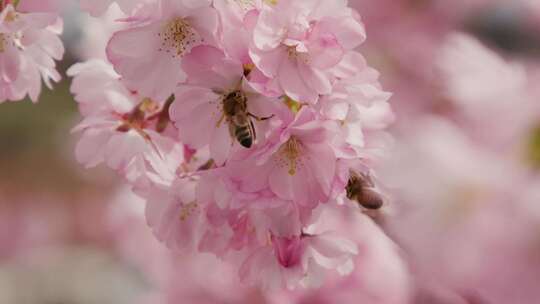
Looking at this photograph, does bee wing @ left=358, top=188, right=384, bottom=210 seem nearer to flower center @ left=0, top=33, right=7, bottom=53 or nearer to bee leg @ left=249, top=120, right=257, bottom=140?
bee leg @ left=249, top=120, right=257, bottom=140

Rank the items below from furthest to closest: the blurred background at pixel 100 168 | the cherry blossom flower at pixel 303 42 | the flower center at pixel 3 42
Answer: the blurred background at pixel 100 168 → the flower center at pixel 3 42 → the cherry blossom flower at pixel 303 42

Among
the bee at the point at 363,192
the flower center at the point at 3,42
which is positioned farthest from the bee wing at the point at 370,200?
the flower center at the point at 3,42

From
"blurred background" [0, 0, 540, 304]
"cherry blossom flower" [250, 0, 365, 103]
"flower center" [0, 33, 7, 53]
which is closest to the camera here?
"cherry blossom flower" [250, 0, 365, 103]

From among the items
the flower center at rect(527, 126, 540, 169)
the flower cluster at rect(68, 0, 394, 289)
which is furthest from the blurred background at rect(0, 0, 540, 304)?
the flower cluster at rect(68, 0, 394, 289)

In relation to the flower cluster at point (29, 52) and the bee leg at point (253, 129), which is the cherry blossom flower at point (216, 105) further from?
the flower cluster at point (29, 52)

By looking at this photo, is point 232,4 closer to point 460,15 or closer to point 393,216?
point 393,216

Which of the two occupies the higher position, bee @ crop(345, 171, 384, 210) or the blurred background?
bee @ crop(345, 171, 384, 210)
